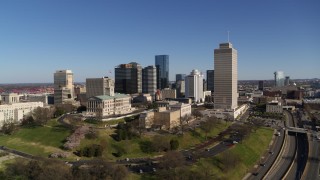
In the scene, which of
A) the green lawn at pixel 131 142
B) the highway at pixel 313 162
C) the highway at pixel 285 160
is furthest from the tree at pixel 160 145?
the highway at pixel 313 162

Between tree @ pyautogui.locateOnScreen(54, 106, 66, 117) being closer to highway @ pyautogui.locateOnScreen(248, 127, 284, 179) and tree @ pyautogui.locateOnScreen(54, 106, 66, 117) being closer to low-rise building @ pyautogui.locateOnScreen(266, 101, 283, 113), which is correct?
highway @ pyautogui.locateOnScreen(248, 127, 284, 179)

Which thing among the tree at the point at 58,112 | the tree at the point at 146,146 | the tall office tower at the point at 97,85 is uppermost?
the tall office tower at the point at 97,85

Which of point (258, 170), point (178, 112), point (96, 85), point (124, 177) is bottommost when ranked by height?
point (258, 170)

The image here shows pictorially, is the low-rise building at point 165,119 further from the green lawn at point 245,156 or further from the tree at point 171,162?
the tree at point 171,162

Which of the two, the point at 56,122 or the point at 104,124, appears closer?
the point at 104,124

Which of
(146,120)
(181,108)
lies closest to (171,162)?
(146,120)

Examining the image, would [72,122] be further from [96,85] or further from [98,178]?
[96,85]

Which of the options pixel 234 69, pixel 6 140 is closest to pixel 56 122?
pixel 6 140
